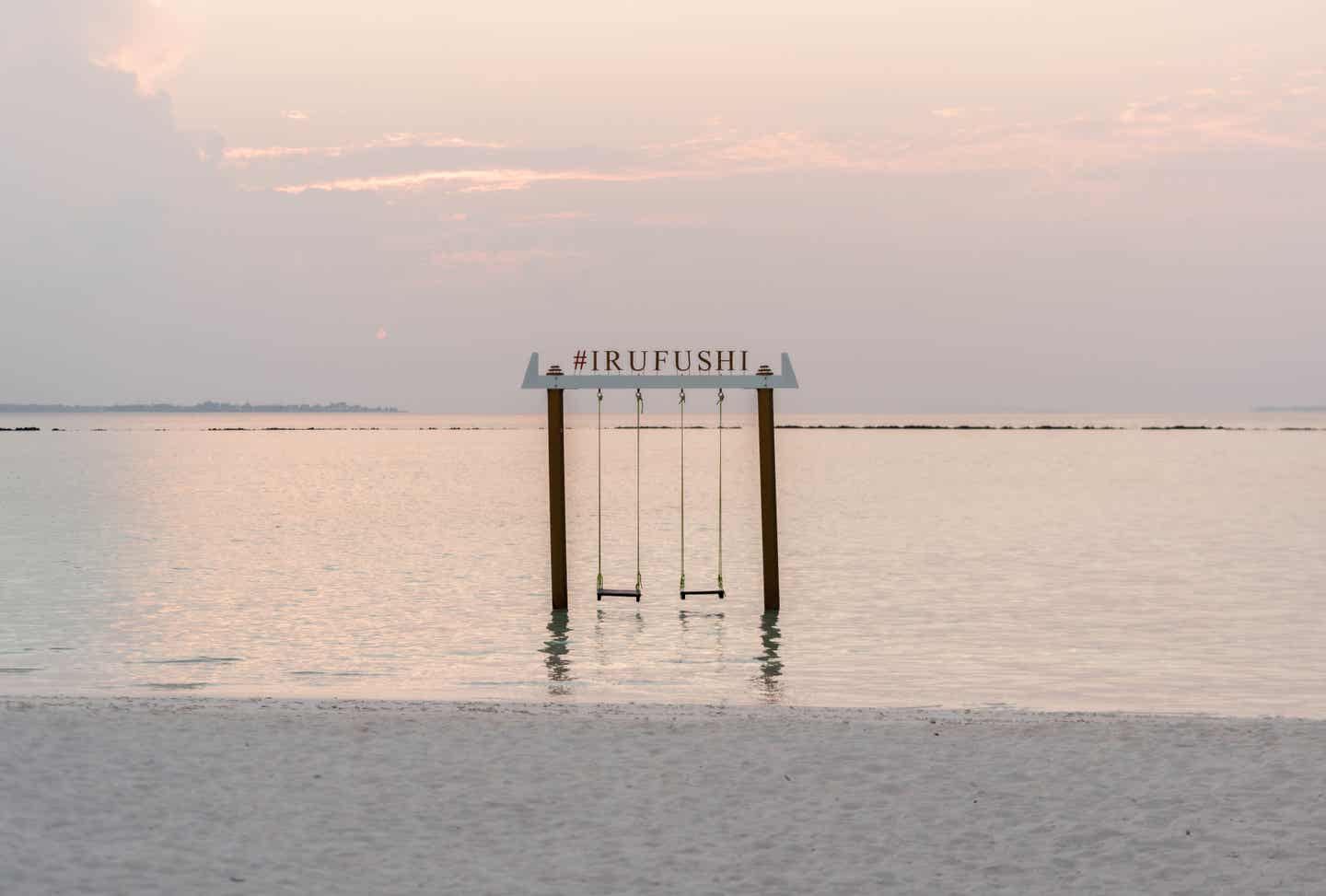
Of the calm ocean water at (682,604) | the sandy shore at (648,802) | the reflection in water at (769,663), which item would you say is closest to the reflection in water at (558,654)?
the calm ocean water at (682,604)

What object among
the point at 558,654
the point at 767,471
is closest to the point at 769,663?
the point at 558,654

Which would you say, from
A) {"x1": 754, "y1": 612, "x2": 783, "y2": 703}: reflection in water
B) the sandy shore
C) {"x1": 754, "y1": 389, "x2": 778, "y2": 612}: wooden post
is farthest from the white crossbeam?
the sandy shore

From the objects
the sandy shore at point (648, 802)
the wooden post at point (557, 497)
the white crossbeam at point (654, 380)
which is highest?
the white crossbeam at point (654, 380)

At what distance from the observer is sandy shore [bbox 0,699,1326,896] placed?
8.91 metres

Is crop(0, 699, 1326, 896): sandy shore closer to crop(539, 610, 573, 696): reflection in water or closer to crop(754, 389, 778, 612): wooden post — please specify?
crop(539, 610, 573, 696): reflection in water

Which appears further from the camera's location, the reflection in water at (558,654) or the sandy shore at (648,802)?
the reflection in water at (558,654)

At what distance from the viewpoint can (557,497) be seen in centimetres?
2366

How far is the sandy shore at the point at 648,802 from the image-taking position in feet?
29.2

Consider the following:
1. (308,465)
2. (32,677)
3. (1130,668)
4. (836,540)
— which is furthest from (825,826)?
(308,465)

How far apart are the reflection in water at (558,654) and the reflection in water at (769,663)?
252 cm

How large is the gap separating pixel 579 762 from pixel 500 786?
3.01 ft

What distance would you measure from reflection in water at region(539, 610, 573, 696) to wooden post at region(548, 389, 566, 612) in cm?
45

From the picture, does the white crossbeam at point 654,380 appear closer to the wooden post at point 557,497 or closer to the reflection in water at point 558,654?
the wooden post at point 557,497

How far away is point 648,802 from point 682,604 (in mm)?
16355
